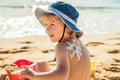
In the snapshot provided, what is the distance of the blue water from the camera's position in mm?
7297

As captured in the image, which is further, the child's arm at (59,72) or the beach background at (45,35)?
the beach background at (45,35)

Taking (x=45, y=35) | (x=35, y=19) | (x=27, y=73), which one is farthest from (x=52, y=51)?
(x=27, y=73)

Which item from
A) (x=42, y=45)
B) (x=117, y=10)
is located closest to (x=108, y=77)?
(x=42, y=45)

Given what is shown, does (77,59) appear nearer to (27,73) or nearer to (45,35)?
(27,73)

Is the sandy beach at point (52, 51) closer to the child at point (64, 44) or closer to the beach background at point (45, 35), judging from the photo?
the beach background at point (45, 35)

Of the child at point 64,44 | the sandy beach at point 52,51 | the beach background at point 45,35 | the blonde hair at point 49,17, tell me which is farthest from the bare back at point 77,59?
the sandy beach at point 52,51

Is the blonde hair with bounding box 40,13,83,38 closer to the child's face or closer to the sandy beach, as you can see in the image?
the child's face

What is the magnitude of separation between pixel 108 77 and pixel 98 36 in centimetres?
288

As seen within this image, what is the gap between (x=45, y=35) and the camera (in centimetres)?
700

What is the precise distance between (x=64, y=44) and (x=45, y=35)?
4.33 metres

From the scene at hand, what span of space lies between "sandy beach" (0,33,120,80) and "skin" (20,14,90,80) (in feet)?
4.06

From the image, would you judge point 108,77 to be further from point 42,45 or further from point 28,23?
point 28,23

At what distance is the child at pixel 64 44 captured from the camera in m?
2.59

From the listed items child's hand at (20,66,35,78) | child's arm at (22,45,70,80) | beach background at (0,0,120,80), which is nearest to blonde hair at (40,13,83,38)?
child's arm at (22,45,70,80)
